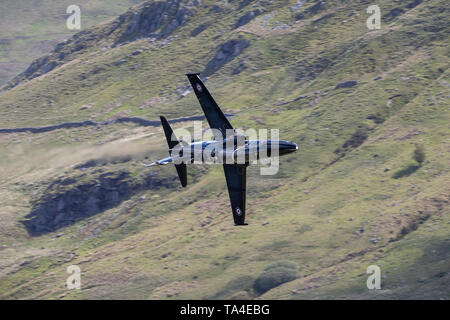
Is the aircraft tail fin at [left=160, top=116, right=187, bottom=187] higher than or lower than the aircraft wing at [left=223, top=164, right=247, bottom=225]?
higher

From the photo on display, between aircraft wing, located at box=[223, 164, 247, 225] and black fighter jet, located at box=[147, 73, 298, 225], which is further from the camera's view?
aircraft wing, located at box=[223, 164, 247, 225]
